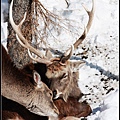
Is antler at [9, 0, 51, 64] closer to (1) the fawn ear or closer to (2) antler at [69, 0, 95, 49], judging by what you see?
(1) the fawn ear

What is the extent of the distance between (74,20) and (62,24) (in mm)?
68

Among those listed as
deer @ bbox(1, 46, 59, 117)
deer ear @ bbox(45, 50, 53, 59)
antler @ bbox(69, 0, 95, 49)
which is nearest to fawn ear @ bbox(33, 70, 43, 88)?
deer @ bbox(1, 46, 59, 117)

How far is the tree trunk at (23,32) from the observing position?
2.27m

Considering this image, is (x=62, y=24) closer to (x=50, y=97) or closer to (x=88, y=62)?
(x=88, y=62)

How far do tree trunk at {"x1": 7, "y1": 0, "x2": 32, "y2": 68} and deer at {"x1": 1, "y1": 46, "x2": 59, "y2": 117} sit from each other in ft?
0.15

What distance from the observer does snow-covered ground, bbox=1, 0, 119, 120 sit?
222 cm

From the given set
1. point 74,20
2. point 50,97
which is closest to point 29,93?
point 50,97

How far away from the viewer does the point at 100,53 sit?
88.0 inches

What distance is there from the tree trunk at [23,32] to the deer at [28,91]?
0.05 m

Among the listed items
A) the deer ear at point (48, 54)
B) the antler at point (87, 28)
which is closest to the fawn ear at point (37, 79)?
the deer ear at point (48, 54)

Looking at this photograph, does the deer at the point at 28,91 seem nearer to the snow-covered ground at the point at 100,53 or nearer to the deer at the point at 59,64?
the deer at the point at 59,64

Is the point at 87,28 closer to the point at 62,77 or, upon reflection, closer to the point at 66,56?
the point at 66,56

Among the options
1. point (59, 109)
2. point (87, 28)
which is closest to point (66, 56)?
point (87, 28)

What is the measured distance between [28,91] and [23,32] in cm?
31
